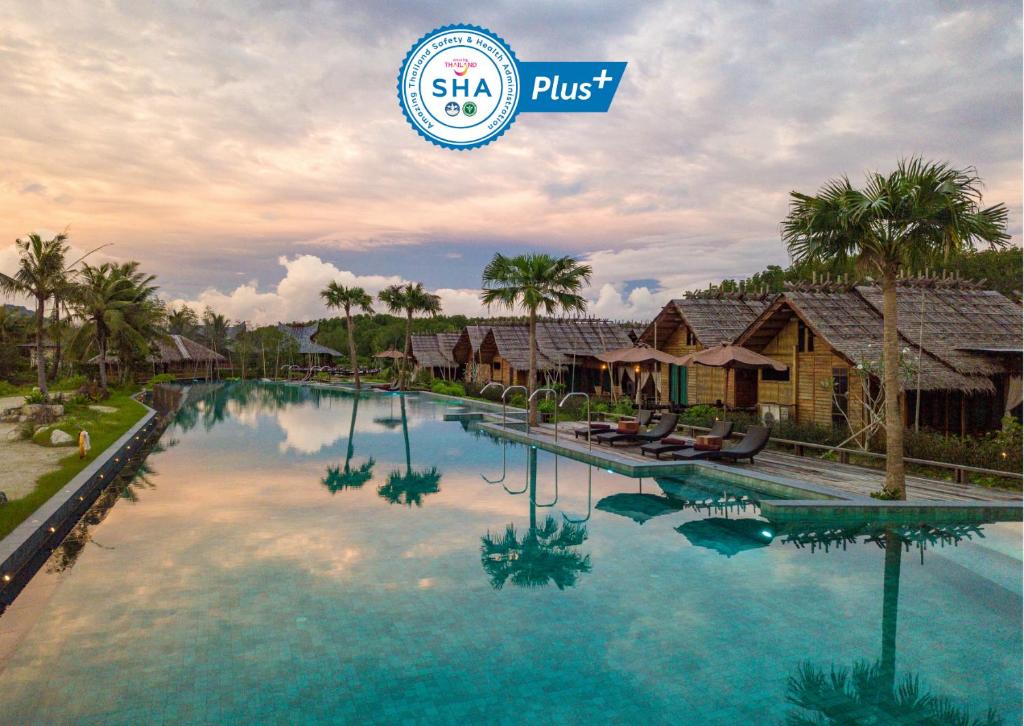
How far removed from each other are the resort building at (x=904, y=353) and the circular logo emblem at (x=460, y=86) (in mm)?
Result: 9860

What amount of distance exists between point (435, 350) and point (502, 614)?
140ft

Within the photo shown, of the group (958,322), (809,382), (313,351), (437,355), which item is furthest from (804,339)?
(313,351)

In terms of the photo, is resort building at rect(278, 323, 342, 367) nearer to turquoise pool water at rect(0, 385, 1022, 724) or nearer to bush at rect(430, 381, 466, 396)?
bush at rect(430, 381, 466, 396)

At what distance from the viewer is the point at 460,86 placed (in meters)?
11.3

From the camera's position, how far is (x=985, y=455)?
39.3 ft

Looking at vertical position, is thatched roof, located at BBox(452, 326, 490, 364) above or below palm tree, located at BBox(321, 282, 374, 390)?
below

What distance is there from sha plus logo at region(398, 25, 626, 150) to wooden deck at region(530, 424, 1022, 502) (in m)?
7.46

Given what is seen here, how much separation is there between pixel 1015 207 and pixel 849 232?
246 cm

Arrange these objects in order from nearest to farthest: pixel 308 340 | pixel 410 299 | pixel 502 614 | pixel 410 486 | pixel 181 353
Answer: pixel 502 614, pixel 410 486, pixel 410 299, pixel 181 353, pixel 308 340

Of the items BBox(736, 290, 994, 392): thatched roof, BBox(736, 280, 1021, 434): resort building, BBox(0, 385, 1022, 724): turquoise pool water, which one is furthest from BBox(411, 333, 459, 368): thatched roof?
BBox(0, 385, 1022, 724): turquoise pool water

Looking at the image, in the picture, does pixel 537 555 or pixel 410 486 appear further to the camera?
pixel 410 486

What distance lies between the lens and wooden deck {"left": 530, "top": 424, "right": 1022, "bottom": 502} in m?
10.7

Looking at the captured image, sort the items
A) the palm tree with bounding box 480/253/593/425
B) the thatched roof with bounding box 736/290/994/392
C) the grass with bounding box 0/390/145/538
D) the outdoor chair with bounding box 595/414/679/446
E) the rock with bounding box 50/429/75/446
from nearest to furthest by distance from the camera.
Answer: the grass with bounding box 0/390/145/538 → the thatched roof with bounding box 736/290/994/392 → the rock with bounding box 50/429/75/446 → the outdoor chair with bounding box 595/414/679/446 → the palm tree with bounding box 480/253/593/425

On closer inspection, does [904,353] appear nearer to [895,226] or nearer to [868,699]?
[895,226]
